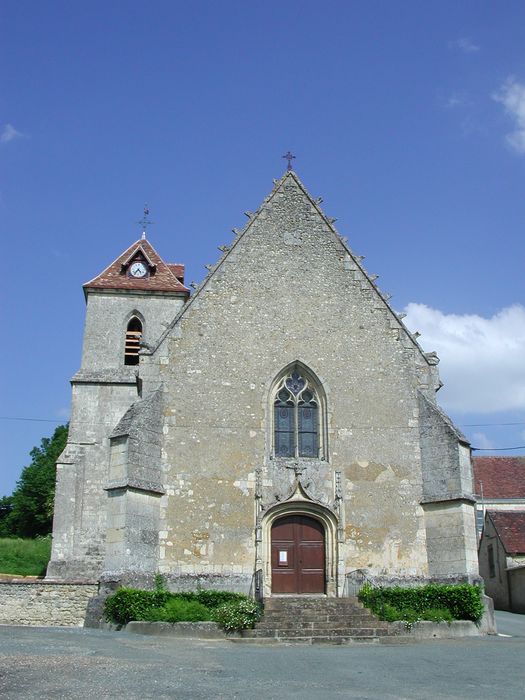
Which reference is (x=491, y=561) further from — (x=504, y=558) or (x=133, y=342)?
(x=133, y=342)

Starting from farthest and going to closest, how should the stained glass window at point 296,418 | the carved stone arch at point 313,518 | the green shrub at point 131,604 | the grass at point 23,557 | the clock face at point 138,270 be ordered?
the grass at point 23,557
the clock face at point 138,270
the stained glass window at point 296,418
the carved stone arch at point 313,518
the green shrub at point 131,604

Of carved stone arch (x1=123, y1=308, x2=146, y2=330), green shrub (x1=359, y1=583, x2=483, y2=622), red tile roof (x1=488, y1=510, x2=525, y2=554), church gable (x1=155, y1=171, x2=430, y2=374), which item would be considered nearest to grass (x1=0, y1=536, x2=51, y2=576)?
carved stone arch (x1=123, y1=308, x2=146, y2=330)

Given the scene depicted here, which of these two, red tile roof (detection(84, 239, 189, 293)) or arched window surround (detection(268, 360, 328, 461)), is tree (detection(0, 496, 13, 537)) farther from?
arched window surround (detection(268, 360, 328, 461))

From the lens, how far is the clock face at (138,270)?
34656 millimetres

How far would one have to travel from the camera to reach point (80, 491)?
2822 cm

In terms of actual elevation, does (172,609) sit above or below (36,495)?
below

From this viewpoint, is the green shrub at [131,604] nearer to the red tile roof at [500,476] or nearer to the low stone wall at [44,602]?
the low stone wall at [44,602]

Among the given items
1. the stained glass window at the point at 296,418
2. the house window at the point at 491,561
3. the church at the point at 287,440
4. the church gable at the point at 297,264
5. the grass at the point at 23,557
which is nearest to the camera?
the church at the point at 287,440

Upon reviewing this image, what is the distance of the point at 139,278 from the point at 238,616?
20.5 metres

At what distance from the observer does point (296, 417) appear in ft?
70.1

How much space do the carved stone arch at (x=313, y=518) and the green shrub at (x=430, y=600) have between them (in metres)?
1.48

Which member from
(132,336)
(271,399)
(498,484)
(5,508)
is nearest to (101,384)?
(132,336)

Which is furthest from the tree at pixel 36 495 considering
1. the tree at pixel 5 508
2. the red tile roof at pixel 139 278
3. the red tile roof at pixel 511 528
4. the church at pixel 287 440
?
the church at pixel 287 440

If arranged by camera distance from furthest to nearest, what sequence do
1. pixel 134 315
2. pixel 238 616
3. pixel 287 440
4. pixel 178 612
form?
pixel 134 315, pixel 287 440, pixel 178 612, pixel 238 616
